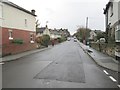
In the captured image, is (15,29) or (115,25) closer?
(115,25)

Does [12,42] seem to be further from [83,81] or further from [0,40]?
[83,81]

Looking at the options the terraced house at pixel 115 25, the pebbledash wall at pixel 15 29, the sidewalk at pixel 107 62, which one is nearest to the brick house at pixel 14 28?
the pebbledash wall at pixel 15 29

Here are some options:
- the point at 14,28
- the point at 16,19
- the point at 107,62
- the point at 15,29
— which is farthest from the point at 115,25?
the point at 16,19

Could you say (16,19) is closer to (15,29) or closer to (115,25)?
(15,29)

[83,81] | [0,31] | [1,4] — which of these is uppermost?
[1,4]

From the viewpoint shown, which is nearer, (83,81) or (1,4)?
(83,81)

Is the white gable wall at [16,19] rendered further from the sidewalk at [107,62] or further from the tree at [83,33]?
the tree at [83,33]

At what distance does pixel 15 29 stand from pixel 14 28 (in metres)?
0.41

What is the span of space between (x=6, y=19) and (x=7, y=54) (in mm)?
5131

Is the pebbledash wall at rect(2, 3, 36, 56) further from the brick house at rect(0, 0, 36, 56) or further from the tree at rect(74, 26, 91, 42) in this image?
the tree at rect(74, 26, 91, 42)

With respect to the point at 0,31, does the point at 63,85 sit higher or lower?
lower

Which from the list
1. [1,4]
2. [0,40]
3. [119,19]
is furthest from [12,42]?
[119,19]

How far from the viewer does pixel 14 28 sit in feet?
100

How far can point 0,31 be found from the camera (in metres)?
26.0
